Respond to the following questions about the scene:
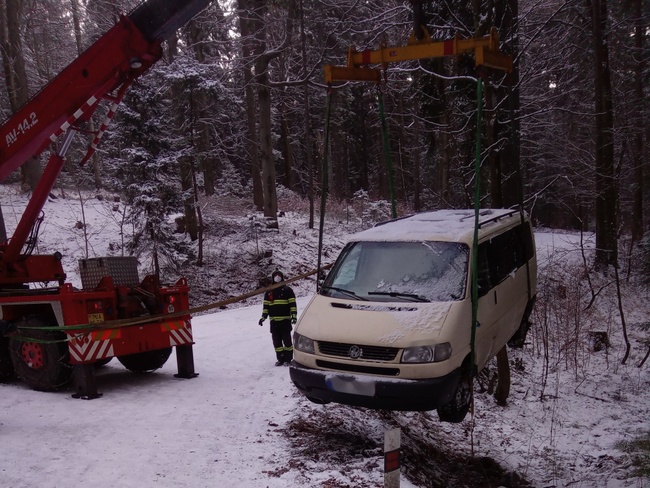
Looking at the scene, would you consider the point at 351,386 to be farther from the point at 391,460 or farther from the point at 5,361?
the point at 5,361

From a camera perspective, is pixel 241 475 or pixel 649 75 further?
pixel 649 75

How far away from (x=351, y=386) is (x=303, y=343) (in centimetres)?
79

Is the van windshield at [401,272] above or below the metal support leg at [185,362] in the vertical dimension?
above

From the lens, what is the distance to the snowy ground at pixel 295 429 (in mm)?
5266

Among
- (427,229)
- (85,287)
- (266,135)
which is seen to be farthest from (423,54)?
(266,135)

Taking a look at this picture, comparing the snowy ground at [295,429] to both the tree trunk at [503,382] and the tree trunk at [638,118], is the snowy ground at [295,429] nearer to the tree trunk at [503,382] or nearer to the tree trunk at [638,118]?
the tree trunk at [503,382]

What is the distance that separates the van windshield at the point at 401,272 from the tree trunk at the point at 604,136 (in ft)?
40.6

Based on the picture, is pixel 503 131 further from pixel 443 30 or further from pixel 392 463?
pixel 392 463

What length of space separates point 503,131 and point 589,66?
11.2 m

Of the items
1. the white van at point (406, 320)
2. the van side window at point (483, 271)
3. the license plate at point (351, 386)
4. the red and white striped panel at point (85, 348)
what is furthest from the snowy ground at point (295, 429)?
the van side window at point (483, 271)

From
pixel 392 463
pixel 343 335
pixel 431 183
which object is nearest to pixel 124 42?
pixel 343 335

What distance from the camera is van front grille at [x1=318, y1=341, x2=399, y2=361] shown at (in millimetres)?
5340

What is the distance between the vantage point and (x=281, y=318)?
9508 millimetres

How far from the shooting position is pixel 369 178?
47.2 metres
